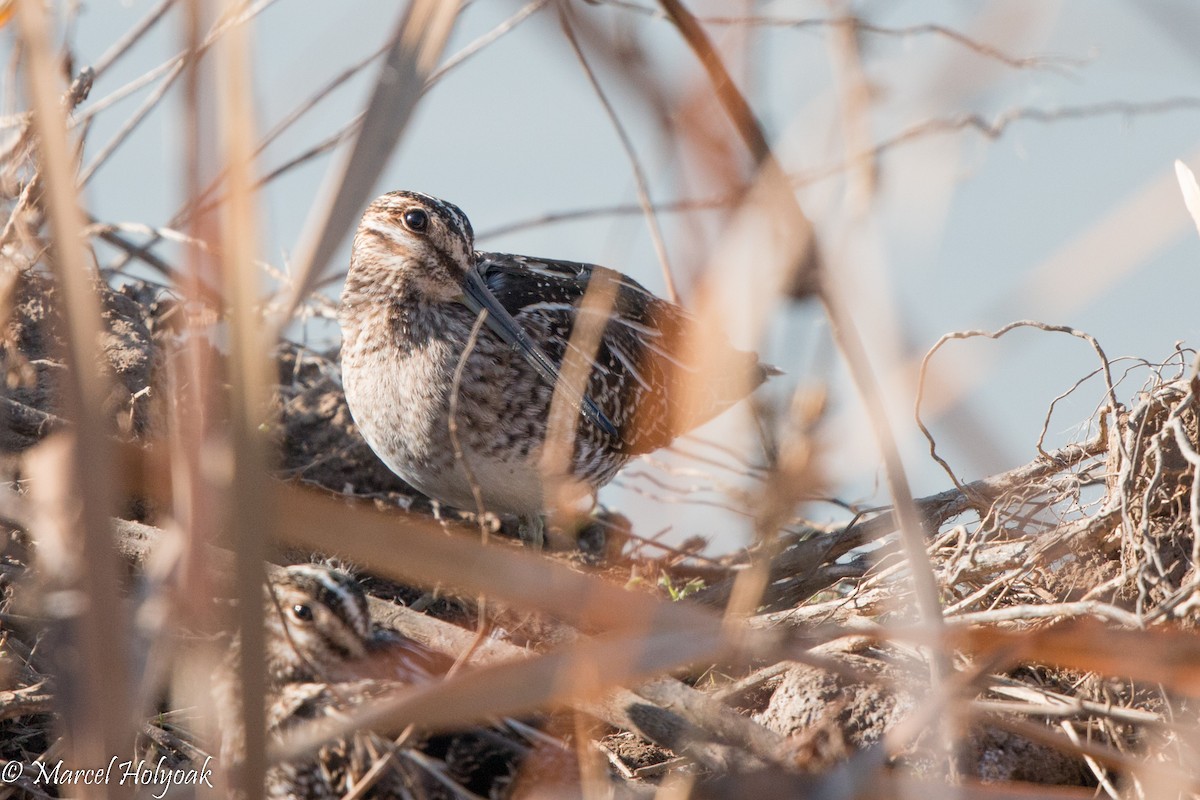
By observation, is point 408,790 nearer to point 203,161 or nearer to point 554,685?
point 554,685

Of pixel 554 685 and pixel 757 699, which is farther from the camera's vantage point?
pixel 757 699

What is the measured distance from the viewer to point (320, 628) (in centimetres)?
285

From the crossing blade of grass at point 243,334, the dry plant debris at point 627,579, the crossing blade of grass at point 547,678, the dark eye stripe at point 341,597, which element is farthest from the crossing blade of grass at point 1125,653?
the dark eye stripe at point 341,597

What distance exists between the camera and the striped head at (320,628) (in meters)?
2.85

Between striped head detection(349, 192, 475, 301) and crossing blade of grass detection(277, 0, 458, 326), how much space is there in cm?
326

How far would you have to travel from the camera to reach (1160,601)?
9.66 ft

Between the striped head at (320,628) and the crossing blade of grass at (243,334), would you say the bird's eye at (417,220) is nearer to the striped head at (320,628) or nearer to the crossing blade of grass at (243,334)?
the striped head at (320,628)

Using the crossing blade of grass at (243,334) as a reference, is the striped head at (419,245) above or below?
above

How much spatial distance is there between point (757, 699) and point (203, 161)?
108 inches

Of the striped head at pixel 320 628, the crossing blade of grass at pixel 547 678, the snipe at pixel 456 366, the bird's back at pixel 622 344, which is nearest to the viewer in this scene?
the crossing blade of grass at pixel 547 678

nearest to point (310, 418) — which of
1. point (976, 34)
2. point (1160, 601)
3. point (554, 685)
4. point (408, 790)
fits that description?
point (408, 790)

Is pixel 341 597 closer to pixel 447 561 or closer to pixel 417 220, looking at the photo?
pixel 447 561

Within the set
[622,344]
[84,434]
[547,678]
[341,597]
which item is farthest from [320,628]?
[622,344]

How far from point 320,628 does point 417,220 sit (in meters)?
2.05
